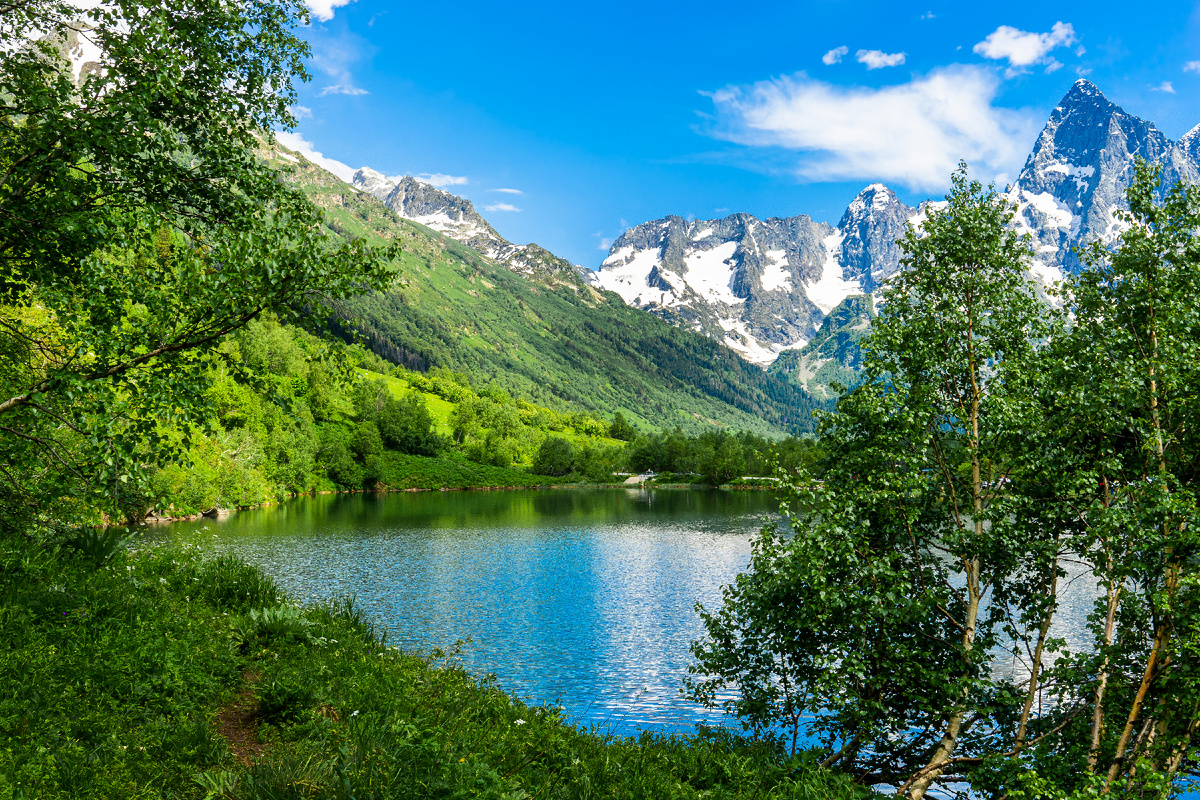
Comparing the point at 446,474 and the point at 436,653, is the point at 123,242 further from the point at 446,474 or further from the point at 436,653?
the point at 446,474

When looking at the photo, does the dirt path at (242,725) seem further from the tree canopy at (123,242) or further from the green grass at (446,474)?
the green grass at (446,474)

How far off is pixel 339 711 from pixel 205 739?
227 cm

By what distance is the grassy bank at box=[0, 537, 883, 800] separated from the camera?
7.08 metres

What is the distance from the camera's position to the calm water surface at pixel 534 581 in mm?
26859

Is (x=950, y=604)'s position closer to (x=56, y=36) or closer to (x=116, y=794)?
(x=116, y=794)

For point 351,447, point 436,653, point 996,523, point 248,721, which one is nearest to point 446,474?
point 351,447

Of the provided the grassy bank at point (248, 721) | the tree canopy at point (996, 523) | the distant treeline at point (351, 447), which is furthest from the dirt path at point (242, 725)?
the tree canopy at point (996, 523)

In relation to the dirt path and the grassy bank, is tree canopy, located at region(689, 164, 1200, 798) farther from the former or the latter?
the dirt path

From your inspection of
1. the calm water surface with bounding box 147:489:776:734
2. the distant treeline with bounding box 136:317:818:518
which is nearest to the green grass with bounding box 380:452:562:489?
the distant treeline with bounding box 136:317:818:518

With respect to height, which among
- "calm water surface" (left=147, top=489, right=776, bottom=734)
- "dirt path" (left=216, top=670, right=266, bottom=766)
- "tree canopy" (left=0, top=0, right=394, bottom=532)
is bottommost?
"calm water surface" (left=147, top=489, right=776, bottom=734)

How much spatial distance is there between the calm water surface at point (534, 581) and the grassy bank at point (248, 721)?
968 centimetres

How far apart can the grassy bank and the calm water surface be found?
968 cm

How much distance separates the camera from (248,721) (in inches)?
380

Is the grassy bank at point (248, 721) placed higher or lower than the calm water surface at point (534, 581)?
higher
